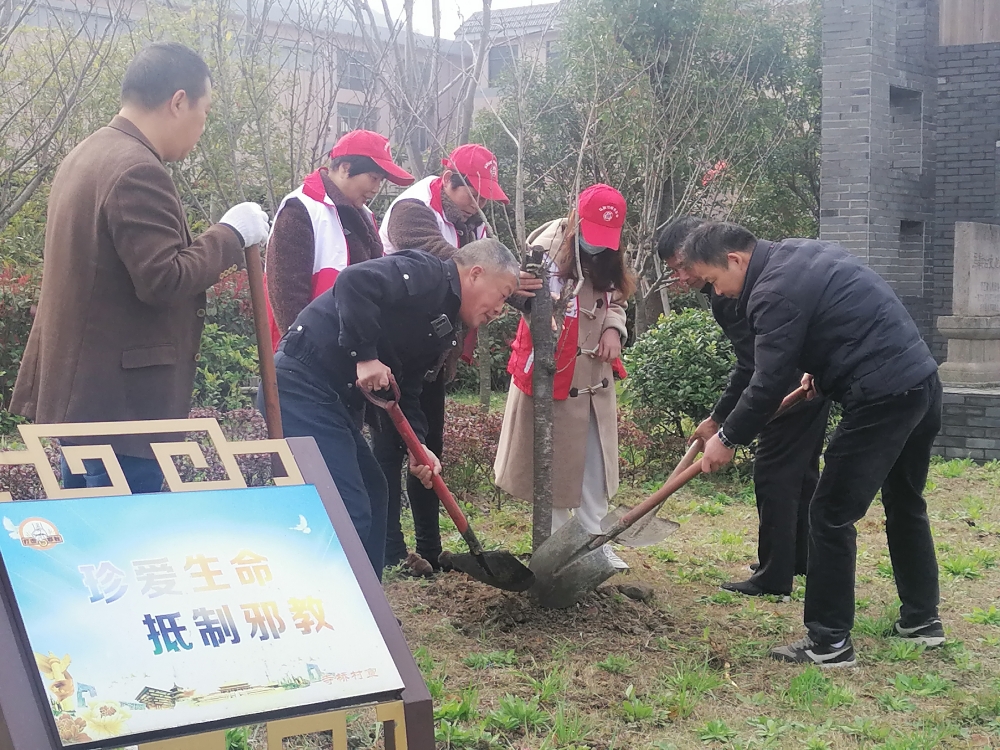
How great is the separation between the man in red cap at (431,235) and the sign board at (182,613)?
250cm

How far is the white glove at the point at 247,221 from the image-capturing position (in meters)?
3.14

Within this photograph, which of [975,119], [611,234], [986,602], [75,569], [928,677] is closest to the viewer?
[75,569]

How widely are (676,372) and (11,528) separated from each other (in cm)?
628

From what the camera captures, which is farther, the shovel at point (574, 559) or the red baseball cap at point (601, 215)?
the red baseball cap at point (601, 215)

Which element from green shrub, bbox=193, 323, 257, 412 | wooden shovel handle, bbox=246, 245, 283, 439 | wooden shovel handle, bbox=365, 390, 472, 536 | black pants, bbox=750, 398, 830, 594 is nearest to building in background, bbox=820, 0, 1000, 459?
black pants, bbox=750, 398, 830, 594

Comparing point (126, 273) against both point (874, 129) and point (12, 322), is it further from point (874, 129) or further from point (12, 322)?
point (874, 129)

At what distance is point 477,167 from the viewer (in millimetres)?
4762

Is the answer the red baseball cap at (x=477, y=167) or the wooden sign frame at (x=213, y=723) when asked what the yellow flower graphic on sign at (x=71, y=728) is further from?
the red baseball cap at (x=477, y=167)

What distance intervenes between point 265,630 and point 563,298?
2.79m

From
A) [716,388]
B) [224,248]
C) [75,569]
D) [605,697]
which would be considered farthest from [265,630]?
[716,388]

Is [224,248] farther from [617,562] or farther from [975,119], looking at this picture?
[975,119]

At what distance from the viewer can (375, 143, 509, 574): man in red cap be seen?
4.69 m

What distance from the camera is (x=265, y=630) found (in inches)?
76.6

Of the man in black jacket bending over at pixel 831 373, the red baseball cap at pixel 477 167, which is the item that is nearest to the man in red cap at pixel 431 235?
the red baseball cap at pixel 477 167
